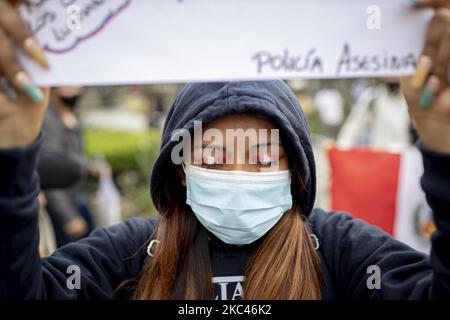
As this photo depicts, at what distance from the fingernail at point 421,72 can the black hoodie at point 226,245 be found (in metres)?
0.17

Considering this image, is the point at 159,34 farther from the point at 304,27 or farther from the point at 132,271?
the point at 132,271

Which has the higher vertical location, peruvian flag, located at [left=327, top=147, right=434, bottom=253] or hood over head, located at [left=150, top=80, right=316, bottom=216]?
hood over head, located at [left=150, top=80, right=316, bottom=216]

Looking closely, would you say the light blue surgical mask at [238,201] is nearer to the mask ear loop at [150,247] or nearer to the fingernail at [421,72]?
the mask ear loop at [150,247]

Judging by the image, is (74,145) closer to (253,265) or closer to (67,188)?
(67,188)

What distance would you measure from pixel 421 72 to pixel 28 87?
3.07 feet

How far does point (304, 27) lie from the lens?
1.48 m

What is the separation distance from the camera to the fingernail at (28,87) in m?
1.36

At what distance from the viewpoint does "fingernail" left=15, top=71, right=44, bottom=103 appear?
4.47 ft

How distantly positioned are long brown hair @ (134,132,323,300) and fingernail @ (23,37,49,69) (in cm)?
80

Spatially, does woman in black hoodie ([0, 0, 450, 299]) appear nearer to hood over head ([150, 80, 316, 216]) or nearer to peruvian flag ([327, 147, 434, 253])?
hood over head ([150, 80, 316, 216])

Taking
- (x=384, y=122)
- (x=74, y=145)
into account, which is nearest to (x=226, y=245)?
(x=74, y=145)

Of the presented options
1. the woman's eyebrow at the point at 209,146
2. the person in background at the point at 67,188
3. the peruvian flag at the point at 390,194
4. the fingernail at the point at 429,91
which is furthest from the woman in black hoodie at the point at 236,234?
the person in background at the point at 67,188

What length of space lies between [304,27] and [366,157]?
2916 millimetres

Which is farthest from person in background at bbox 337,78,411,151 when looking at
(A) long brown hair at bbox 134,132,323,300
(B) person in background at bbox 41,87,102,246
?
(A) long brown hair at bbox 134,132,323,300
